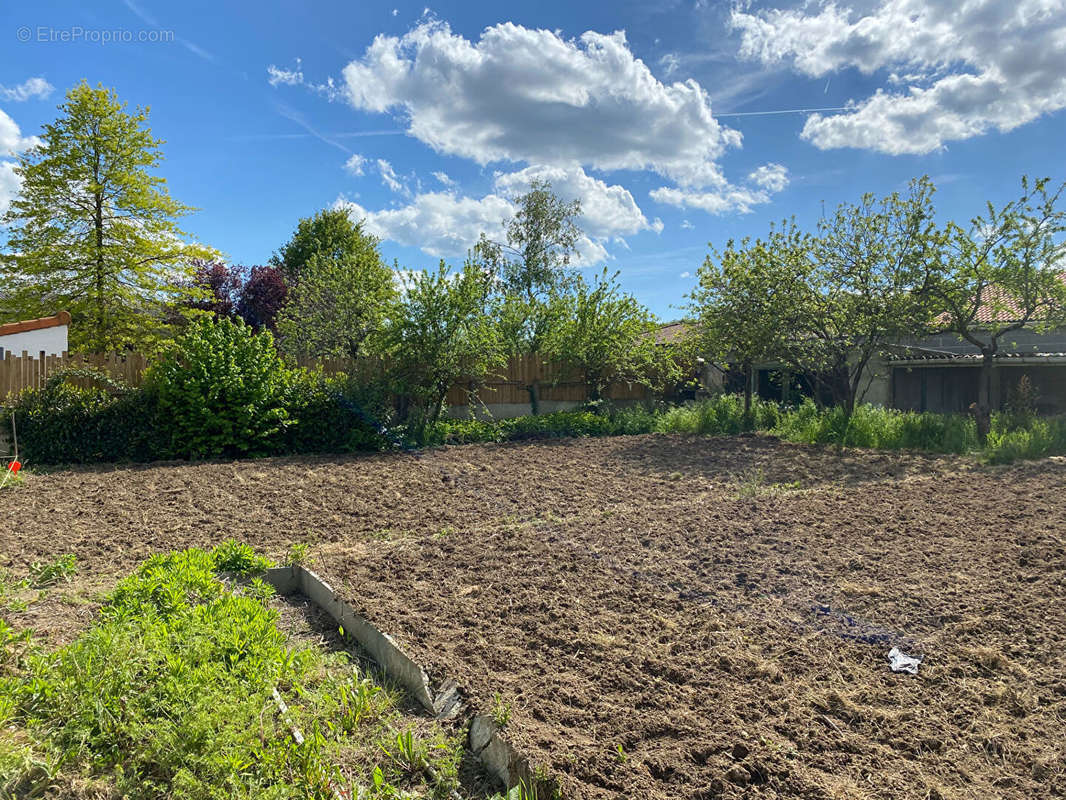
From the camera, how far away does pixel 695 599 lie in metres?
4.12

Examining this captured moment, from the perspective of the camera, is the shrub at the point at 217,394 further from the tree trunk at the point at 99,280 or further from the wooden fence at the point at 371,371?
the tree trunk at the point at 99,280

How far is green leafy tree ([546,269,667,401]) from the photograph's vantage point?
1543cm

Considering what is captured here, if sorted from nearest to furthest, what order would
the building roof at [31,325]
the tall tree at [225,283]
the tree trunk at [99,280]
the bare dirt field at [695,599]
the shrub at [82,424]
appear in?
the bare dirt field at [695,599] → the shrub at [82,424] → the building roof at [31,325] → the tree trunk at [99,280] → the tall tree at [225,283]

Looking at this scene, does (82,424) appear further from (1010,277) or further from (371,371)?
(1010,277)

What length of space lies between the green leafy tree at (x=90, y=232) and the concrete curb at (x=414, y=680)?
46.4ft

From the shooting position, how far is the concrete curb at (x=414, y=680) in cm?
246

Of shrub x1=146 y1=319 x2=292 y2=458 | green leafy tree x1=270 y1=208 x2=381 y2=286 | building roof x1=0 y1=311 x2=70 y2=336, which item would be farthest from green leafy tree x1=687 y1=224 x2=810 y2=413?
green leafy tree x1=270 y1=208 x2=381 y2=286

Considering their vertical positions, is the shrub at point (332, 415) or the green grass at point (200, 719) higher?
the shrub at point (332, 415)

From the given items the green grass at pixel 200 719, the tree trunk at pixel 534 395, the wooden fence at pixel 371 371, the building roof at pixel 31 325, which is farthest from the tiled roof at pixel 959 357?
the building roof at pixel 31 325

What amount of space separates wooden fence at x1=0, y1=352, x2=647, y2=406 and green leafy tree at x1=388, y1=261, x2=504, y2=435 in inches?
29.0

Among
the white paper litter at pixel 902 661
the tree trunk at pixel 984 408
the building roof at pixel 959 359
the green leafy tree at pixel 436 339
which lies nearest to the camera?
the white paper litter at pixel 902 661

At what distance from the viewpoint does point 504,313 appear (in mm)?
15516

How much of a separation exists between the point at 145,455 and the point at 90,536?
4.64 meters

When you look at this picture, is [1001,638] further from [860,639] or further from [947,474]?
[947,474]
